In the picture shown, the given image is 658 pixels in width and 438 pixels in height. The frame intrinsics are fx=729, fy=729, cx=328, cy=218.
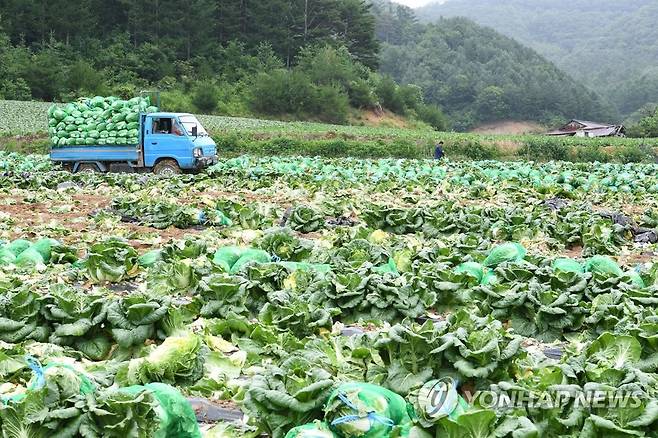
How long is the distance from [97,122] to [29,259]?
42.0 ft

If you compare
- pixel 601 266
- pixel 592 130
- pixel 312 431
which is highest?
pixel 312 431

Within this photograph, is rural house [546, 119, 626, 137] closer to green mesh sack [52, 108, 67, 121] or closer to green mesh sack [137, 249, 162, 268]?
green mesh sack [52, 108, 67, 121]

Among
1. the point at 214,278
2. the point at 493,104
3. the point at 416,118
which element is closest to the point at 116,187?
the point at 214,278

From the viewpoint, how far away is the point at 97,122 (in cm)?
1820

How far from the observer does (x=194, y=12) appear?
61.2m

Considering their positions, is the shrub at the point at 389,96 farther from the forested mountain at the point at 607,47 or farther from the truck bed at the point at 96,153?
the forested mountain at the point at 607,47

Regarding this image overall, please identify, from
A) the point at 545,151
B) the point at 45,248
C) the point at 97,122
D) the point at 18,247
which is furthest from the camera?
the point at 545,151

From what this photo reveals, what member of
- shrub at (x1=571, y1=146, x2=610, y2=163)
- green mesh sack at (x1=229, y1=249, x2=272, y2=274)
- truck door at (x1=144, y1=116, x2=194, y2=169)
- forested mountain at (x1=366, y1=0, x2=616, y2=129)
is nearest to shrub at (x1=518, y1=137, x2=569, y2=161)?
shrub at (x1=571, y1=146, x2=610, y2=163)

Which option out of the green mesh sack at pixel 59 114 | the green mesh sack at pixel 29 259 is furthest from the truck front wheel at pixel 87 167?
the green mesh sack at pixel 29 259

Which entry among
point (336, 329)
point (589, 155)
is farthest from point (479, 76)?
point (336, 329)

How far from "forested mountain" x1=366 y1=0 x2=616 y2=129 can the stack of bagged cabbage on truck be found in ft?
247

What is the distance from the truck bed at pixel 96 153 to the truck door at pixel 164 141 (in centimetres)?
33

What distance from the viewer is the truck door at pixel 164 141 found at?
1752cm

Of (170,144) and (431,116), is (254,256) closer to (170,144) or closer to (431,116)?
(170,144)
